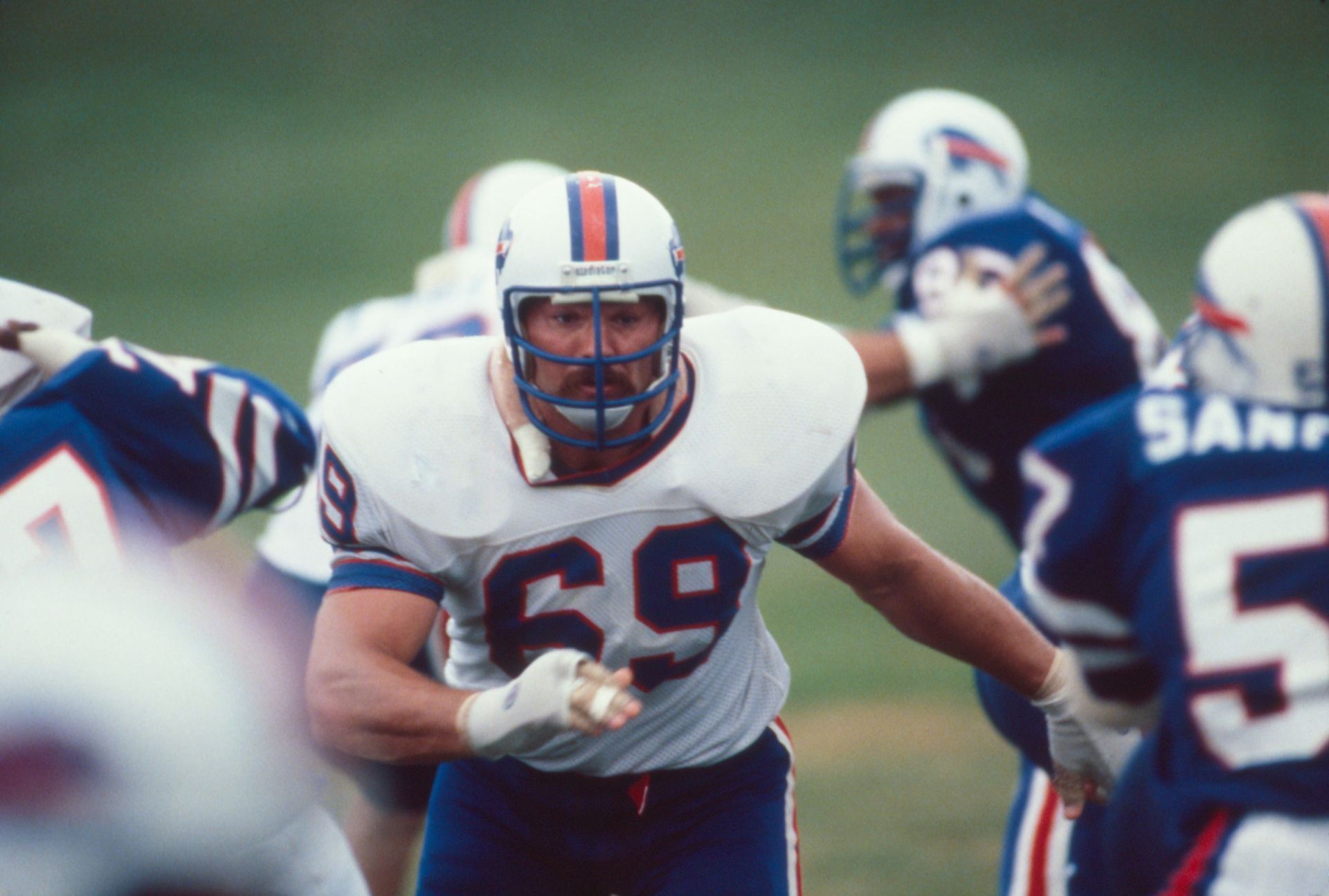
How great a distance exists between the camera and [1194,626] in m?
1.76

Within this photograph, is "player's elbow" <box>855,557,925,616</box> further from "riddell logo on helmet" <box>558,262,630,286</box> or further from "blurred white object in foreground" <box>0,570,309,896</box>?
"blurred white object in foreground" <box>0,570,309,896</box>

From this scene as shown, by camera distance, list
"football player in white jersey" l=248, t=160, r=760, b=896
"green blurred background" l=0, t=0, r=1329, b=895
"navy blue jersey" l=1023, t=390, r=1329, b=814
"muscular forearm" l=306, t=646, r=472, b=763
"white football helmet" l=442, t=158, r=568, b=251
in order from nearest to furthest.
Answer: "navy blue jersey" l=1023, t=390, r=1329, b=814, "muscular forearm" l=306, t=646, r=472, b=763, "football player in white jersey" l=248, t=160, r=760, b=896, "white football helmet" l=442, t=158, r=568, b=251, "green blurred background" l=0, t=0, r=1329, b=895

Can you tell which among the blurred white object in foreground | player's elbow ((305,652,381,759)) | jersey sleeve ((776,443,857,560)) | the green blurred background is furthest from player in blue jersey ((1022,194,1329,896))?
the green blurred background

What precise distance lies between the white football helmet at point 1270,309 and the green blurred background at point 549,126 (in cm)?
534

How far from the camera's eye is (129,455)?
2.41m

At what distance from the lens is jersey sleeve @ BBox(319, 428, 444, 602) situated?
83.3 inches

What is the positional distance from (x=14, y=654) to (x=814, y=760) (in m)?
2.70

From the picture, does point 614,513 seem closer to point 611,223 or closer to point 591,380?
A: point 591,380

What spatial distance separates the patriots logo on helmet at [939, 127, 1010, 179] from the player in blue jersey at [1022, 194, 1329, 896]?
2.15 m

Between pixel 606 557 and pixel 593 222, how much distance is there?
0.46 metres

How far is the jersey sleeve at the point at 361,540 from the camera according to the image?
2.12 m

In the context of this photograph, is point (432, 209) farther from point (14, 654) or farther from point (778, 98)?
point (14, 654)

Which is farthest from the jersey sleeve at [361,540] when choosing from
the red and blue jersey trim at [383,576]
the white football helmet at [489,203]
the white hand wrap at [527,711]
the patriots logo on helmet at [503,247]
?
the white football helmet at [489,203]

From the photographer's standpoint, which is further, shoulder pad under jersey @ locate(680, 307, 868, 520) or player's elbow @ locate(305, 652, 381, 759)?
shoulder pad under jersey @ locate(680, 307, 868, 520)
